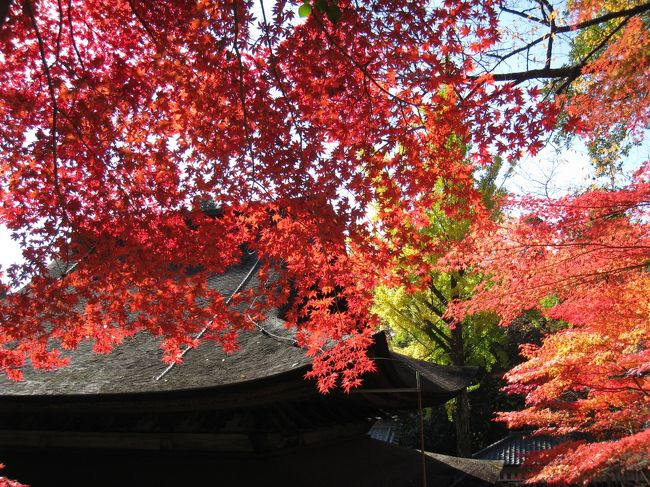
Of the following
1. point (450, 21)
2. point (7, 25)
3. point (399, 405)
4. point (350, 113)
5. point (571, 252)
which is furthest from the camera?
point (571, 252)

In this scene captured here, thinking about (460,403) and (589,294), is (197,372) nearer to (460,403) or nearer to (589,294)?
(589,294)

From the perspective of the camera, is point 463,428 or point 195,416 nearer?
point 195,416

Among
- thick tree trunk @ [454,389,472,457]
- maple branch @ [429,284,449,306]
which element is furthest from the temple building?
thick tree trunk @ [454,389,472,457]

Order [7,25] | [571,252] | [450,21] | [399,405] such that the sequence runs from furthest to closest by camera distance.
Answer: [571,252] → [399,405] → [450,21] → [7,25]

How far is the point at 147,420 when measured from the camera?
154 inches

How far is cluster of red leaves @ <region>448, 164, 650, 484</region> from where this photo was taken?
15.5 ft

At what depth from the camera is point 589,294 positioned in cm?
569

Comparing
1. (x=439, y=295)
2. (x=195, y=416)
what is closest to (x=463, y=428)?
(x=439, y=295)

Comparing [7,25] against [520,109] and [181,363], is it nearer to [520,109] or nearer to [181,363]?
[181,363]

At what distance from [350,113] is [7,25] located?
2.26m

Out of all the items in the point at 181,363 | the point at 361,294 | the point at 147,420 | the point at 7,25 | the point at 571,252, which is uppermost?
the point at 7,25

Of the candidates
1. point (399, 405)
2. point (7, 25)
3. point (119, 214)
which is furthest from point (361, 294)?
point (7, 25)

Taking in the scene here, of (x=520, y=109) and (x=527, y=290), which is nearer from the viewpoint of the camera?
(x=520, y=109)

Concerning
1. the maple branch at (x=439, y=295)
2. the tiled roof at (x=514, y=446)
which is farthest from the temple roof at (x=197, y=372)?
the tiled roof at (x=514, y=446)
